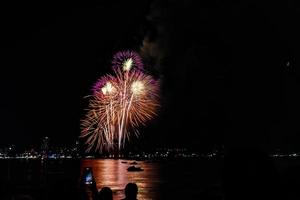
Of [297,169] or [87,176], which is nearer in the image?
[297,169]

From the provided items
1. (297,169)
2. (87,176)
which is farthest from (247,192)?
(87,176)

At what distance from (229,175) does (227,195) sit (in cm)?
9

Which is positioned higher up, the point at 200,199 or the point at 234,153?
the point at 234,153

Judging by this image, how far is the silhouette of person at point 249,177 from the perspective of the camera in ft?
7.00

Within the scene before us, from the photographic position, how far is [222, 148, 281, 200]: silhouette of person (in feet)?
7.00

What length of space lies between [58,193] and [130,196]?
6.31 ft

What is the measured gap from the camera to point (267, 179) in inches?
84.8

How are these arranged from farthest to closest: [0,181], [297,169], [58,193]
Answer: [0,181] → [58,193] → [297,169]

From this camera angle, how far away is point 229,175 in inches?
84.8

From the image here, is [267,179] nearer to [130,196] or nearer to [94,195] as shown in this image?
[130,196]

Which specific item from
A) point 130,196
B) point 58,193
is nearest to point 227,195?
point 58,193

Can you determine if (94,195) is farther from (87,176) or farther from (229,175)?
(229,175)

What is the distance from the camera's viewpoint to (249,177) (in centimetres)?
213

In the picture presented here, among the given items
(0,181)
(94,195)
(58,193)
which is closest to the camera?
(58,193)
